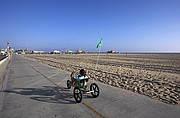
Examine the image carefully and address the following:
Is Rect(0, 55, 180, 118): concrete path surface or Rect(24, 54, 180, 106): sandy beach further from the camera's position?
Rect(24, 54, 180, 106): sandy beach

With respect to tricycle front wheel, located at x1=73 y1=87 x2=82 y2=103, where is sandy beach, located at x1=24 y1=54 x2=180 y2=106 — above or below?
below

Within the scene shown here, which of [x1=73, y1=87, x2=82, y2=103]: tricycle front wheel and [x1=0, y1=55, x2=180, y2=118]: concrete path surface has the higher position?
[x1=73, y1=87, x2=82, y2=103]: tricycle front wheel

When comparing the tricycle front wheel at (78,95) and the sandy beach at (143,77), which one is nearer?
the tricycle front wheel at (78,95)

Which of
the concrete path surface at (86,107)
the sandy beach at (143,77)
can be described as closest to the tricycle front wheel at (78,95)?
the concrete path surface at (86,107)

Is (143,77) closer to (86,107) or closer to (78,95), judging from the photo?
(78,95)

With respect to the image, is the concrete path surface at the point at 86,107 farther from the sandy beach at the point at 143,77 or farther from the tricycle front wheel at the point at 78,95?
the sandy beach at the point at 143,77

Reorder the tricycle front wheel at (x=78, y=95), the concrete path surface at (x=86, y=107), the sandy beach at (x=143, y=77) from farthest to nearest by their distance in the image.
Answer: the sandy beach at (x=143, y=77), the tricycle front wheel at (x=78, y=95), the concrete path surface at (x=86, y=107)

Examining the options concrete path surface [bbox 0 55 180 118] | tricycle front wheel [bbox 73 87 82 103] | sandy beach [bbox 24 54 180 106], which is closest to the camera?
concrete path surface [bbox 0 55 180 118]

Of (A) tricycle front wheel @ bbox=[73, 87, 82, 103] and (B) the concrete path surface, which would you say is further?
(A) tricycle front wheel @ bbox=[73, 87, 82, 103]

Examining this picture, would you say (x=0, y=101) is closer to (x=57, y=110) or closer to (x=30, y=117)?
(x=30, y=117)

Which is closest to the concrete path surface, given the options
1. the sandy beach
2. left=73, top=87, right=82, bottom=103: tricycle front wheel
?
left=73, top=87, right=82, bottom=103: tricycle front wheel

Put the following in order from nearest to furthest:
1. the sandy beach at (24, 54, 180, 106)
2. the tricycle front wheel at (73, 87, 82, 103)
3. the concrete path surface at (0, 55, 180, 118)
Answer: the concrete path surface at (0, 55, 180, 118) < the tricycle front wheel at (73, 87, 82, 103) < the sandy beach at (24, 54, 180, 106)

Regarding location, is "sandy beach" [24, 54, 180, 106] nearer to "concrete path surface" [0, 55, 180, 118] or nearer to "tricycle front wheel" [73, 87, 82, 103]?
"concrete path surface" [0, 55, 180, 118]

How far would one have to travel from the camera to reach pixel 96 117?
4.13 metres
